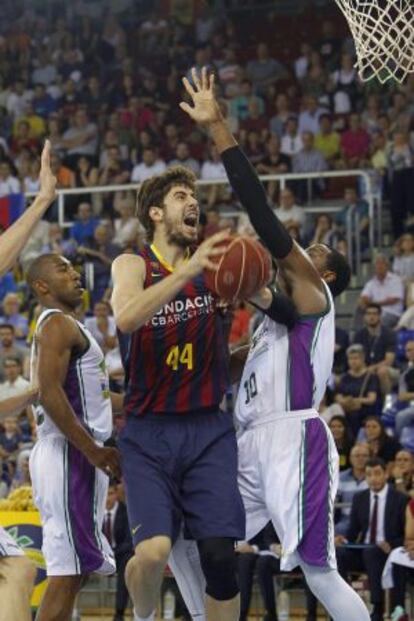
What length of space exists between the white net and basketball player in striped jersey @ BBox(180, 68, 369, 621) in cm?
213

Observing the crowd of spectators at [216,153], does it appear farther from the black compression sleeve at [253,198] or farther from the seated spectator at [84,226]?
the black compression sleeve at [253,198]

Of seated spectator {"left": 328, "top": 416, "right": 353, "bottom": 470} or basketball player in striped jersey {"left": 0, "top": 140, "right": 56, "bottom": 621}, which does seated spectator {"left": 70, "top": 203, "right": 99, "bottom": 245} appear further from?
basketball player in striped jersey {"left": 0, "top": 140, "right": 56, "bottom": 621}

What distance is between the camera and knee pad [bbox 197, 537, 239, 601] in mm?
7801

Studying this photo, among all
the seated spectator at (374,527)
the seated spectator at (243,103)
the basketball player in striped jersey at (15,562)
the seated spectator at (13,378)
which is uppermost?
the seated spectator at (243,103)

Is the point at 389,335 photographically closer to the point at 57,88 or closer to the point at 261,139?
the point at 261,139

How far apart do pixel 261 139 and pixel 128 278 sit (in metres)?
13.9

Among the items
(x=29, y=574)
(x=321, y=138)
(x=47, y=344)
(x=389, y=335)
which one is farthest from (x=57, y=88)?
(x=29, y=574)

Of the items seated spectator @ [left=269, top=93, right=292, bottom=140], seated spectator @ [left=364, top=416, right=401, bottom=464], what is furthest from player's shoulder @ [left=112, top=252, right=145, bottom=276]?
seated spectator @ [left=269, top=93, right=292, bottom=140]

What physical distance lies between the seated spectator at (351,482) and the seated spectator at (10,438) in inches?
154

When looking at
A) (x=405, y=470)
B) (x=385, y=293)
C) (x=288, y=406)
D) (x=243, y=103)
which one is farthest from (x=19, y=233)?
(x=243, y=103)

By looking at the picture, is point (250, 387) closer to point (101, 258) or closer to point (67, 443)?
point (67, 443)

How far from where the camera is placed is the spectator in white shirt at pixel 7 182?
881 inches

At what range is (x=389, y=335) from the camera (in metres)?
16.9

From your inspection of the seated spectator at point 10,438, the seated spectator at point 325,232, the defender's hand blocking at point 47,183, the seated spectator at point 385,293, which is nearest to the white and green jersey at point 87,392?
the defender's hand blocking at point 47,183
